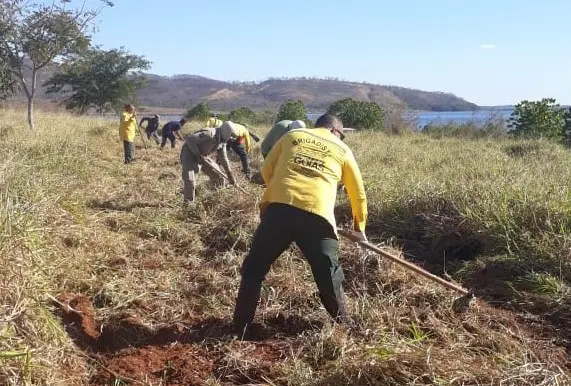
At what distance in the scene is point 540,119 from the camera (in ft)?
48.3

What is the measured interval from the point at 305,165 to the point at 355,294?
51.9 inches

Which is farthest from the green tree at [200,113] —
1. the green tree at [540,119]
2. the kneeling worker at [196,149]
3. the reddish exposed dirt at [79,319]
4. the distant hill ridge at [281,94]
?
the distant hill ridge at [281,94]

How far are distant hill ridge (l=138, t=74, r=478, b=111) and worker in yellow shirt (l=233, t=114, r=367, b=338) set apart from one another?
7547 cm

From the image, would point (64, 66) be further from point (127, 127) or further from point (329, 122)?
point (329, 122)

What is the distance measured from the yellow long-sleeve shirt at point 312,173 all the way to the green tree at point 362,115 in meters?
16.1

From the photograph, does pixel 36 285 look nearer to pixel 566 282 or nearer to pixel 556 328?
pixel 556 328

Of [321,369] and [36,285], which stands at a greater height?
[36,285]

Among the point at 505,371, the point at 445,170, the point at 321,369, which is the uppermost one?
the point at 445,170

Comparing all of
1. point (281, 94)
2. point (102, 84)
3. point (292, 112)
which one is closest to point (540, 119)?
point (292, 112)

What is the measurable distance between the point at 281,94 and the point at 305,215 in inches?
3731

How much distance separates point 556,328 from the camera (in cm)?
375

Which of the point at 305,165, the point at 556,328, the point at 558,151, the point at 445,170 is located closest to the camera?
the point at 305,165

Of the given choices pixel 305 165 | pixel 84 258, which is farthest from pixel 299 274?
pixel 84 258

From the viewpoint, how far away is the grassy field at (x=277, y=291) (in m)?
2.91
